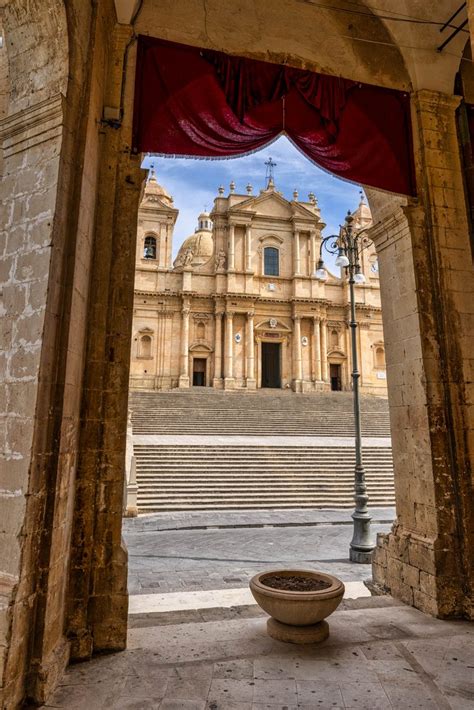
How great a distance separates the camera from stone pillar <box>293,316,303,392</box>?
89.1ft

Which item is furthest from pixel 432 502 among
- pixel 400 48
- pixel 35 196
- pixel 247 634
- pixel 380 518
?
pixel 380 518

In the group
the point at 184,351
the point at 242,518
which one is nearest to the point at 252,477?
the point at 242,518

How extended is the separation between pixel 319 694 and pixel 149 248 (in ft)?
90.7

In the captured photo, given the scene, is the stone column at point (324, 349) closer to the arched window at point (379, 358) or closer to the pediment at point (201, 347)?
the arched window at point (379, 358)

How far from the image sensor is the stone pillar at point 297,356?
27172 millimetres

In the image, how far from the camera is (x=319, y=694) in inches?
104

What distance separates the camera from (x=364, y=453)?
1403cm

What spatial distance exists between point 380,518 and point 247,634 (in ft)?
22.6

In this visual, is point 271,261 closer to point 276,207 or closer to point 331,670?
point 276,207

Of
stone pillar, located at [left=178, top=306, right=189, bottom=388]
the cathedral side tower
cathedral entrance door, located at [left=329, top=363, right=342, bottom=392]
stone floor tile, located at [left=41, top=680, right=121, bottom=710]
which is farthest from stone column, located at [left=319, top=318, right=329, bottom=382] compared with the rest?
stone floor tile, located at [left=41, top=680, right=121, bottom=710]

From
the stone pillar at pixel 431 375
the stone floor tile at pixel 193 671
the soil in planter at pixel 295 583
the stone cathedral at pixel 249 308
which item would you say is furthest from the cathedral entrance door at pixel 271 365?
the stone floor tile at pixel 193 671

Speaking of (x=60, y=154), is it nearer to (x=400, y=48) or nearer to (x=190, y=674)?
(x=190, y=674)

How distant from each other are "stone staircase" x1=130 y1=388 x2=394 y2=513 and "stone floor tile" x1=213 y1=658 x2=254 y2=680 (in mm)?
7336

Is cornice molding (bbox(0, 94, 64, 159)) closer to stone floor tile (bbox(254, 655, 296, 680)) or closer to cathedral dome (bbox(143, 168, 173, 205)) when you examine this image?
stone floor tile (bbox(254, 655, 296, 680))
